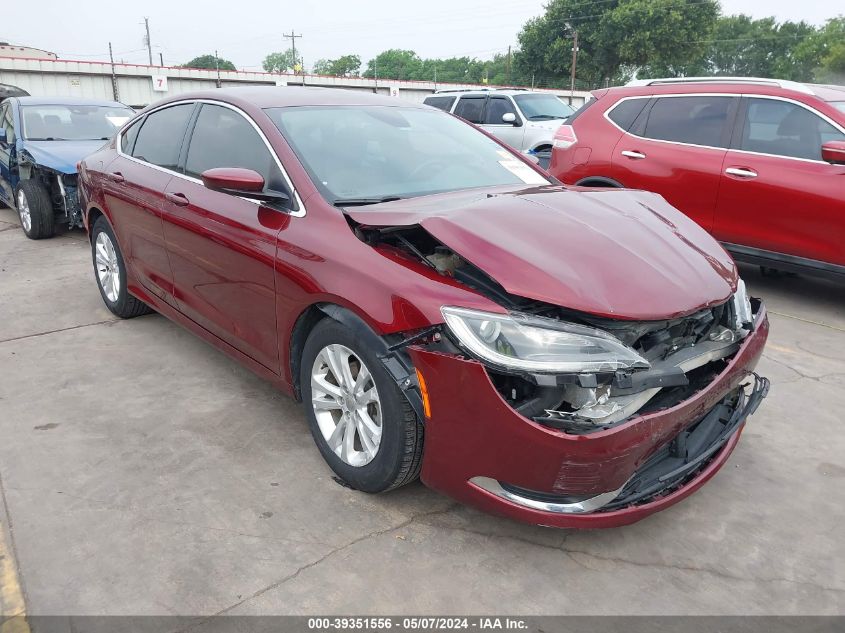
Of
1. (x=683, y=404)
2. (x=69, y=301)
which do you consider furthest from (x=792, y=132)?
(x=69, y=301)

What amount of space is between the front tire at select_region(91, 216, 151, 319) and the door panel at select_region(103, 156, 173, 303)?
0.73ft

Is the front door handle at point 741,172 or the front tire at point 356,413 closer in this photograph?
the front tire at point 356,413

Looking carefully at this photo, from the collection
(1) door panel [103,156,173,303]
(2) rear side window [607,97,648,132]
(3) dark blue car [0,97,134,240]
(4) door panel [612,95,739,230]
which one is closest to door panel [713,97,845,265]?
(4) door panel [612,95,739,230]

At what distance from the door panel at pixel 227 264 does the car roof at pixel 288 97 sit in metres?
0.52

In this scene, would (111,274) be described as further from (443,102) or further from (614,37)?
(614,37)

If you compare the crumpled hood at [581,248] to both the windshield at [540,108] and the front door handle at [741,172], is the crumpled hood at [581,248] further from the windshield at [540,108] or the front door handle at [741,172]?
the windshield at [540,108]

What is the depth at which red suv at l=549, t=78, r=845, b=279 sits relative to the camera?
5.12m

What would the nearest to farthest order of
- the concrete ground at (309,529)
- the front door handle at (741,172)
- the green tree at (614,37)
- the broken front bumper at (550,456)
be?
the broken front bumper at (550,456) → the concrete ground at (309,529) → the front door handle at (741,172) → the green tree at (614,37)

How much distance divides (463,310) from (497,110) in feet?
33.6

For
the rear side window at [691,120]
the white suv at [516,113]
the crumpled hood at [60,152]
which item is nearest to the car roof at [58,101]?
the crumpled hood at [60,152]

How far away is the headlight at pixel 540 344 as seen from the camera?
7.19 ft

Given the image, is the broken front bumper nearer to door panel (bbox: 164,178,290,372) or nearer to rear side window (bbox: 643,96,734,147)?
door panel (bbox: 164,178,290,372)

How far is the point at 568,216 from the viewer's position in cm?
278

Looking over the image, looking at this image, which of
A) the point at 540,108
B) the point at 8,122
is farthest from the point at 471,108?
→ the point at 8,122
